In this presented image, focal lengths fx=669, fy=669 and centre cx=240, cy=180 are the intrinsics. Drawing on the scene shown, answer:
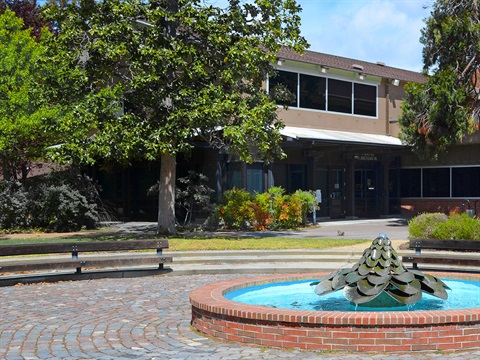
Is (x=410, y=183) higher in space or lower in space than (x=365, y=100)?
lower

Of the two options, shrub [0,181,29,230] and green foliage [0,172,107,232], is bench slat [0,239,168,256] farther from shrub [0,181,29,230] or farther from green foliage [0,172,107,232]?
shrub [0,181,29,230]

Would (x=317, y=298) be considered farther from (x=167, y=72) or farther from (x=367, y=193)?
(x=367, y=193)

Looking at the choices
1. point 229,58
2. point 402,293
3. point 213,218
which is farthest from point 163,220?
point 402,293

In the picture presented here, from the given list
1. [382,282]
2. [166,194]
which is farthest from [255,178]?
[382,282]

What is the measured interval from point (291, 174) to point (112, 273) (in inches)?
628

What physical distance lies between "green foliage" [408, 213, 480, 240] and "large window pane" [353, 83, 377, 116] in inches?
556

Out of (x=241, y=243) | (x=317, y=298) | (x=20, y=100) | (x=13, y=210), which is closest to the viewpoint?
(x=317, y=298)

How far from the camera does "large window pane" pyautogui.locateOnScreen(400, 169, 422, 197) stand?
33.6 meters

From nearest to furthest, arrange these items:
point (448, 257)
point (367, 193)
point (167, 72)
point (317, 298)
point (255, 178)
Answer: point (317, 298) < point (448, 257) < point (167, 72) < point (255, 178) < point (367, 193)

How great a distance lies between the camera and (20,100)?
23781 millimetres

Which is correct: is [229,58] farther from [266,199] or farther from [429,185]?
[429,185]

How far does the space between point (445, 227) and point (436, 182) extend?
51.7ft

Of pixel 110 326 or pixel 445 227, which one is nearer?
pixel 110 326

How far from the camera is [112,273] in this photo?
14.5 metres
